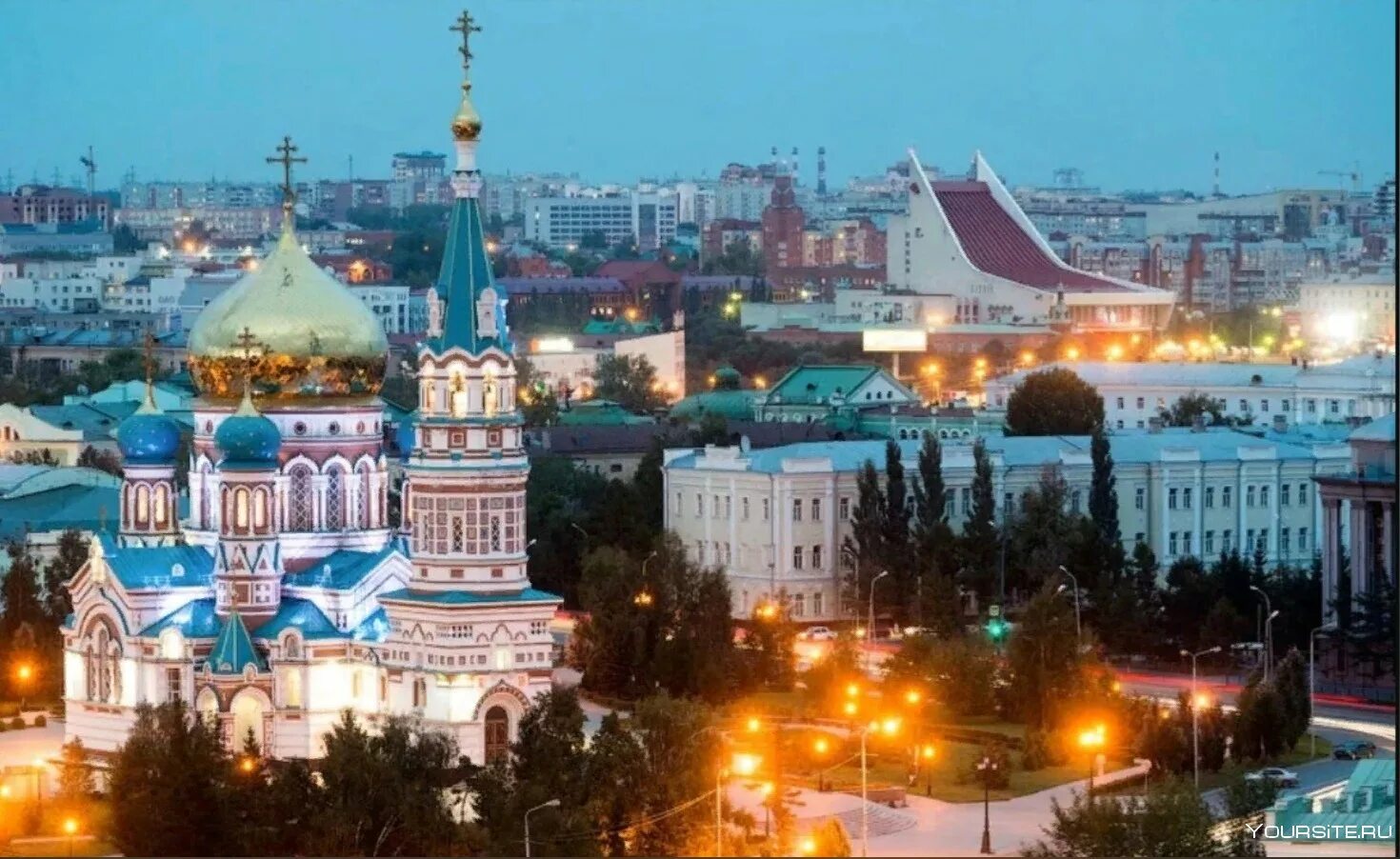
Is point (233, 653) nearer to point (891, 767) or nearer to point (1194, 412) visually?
point (891, 767)

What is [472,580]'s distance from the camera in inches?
1779

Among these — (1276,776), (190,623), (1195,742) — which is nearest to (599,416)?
(190,623)

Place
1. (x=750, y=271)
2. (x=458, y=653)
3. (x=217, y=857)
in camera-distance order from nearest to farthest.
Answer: (x=217, y=857), (x=458, y=653), (x=750, y=271)

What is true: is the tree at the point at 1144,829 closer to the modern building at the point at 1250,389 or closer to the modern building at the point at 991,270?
the modern building at the point at 1250,389

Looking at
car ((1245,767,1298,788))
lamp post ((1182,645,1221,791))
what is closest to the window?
lamp post ((1182,645,1221,791))

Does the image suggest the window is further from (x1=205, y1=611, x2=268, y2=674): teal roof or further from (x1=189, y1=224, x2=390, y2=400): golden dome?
(x1=189, y1=224, x2=390, y2=400): golden dome

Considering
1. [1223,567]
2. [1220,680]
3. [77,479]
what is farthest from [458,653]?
[77,479]

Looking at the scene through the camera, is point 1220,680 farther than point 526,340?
No

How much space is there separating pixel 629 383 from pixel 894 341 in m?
10.3

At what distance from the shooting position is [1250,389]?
266 ft

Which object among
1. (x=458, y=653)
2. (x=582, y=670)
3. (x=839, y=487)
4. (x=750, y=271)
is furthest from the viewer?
(x=750, y=271)

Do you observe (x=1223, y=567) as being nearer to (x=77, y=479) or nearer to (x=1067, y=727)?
(x=1067, y=727)

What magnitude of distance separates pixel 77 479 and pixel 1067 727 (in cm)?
2246

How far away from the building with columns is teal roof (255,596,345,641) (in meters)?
13.0
